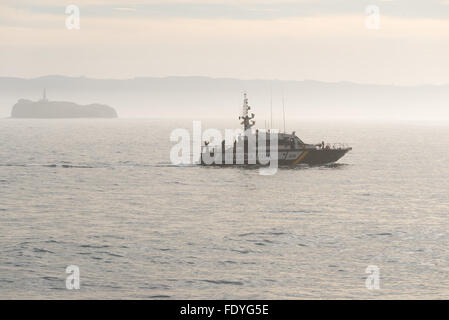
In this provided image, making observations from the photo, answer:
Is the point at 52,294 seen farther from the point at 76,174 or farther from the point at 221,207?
the point at 76,174

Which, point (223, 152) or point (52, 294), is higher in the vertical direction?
point (223, 152)

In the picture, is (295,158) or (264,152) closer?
(295,158)

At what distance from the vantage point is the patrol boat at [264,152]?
335 feet

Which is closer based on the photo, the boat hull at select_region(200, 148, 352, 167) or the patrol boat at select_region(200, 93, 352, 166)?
the patrol boat at select_region(200, 93, 352, 166)

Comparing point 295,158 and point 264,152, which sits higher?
point 264,152

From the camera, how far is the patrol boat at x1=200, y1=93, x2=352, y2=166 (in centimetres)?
10225

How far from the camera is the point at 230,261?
41.3m

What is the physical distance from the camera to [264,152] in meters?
106

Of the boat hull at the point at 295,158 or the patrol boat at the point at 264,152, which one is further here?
the boat hull at the point at 295,158
